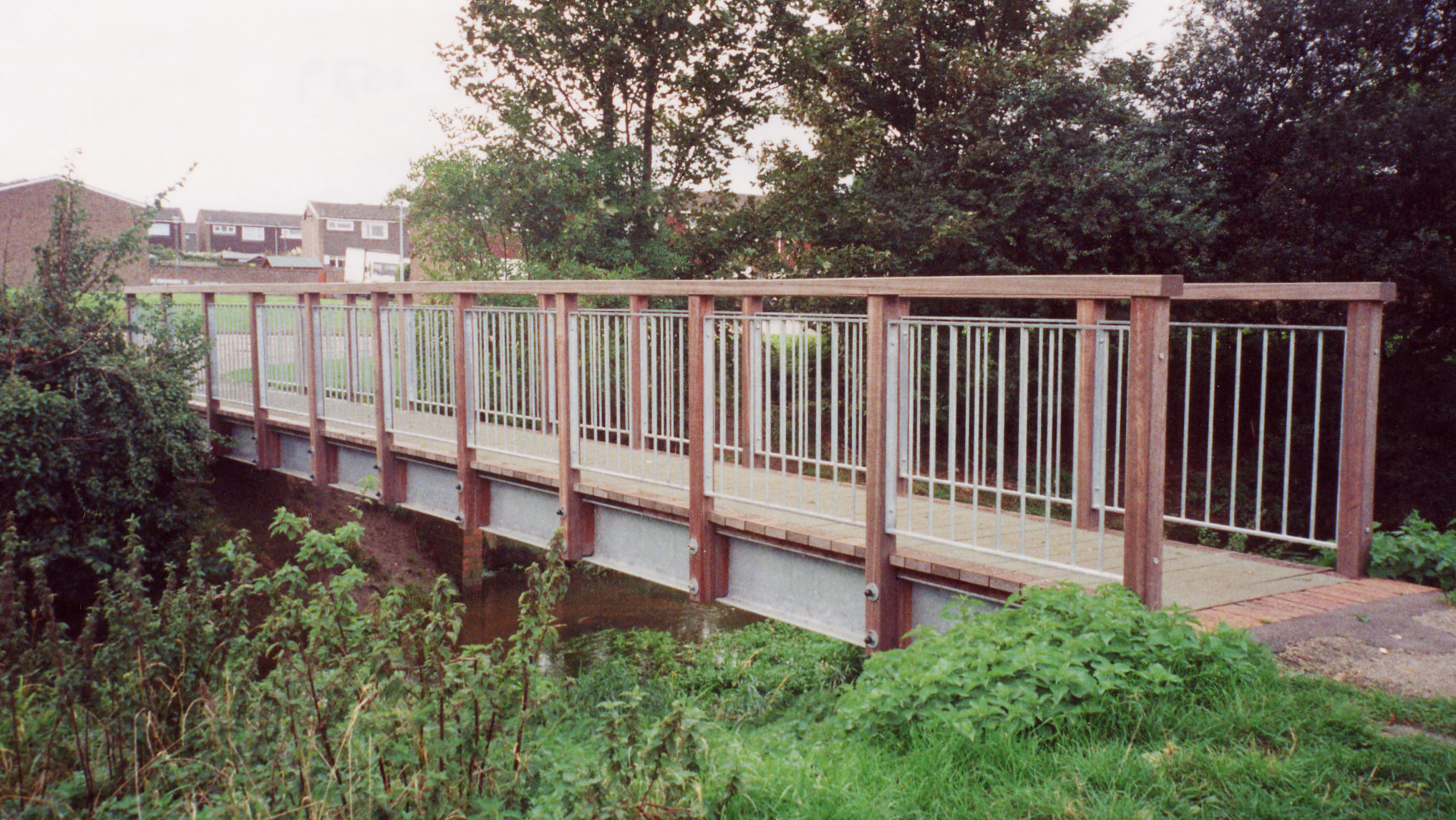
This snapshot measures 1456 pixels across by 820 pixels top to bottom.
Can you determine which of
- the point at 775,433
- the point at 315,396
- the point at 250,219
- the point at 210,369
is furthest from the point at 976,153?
the point at 250,219

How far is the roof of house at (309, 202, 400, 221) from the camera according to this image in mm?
84250

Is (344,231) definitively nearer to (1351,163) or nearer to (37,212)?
(37,212)

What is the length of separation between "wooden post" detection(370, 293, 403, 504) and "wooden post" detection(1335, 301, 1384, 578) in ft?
24.3

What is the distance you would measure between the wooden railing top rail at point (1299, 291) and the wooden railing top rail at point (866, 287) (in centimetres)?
101

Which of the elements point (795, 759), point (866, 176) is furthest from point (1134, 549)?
point (866, 176)

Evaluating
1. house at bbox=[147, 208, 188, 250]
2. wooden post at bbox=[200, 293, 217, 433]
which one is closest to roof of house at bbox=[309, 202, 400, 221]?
house at bbox=[147, 208, 188, 250]

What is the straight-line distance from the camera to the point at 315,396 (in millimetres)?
10852

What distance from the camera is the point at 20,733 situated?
4.37 meters

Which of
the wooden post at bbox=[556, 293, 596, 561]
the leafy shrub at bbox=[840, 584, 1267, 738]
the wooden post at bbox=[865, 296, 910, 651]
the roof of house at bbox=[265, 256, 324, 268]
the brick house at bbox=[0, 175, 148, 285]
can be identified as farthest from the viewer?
the roof of house at bbox=[265, 256, 324, 268]

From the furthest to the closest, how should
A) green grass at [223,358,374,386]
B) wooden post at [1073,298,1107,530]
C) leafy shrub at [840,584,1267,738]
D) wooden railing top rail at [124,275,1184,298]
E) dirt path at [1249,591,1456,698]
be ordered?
green grass at [223,358,374,386], wooden post at [1073,298,1107,530], wooden railing top rail at [124,275,1184,298], dirt path at [1249,591,1456,698], leafy shrub at [840,584,1267,738]

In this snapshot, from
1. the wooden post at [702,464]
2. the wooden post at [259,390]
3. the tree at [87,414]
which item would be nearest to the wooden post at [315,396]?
the wooden post at [259,390]

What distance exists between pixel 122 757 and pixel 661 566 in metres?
3.82

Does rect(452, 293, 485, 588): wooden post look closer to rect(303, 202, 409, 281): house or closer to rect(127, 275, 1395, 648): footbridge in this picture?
rect(127, 275, 1395, 648): footbridge

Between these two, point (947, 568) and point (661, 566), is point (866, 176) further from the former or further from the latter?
point (947, 568)
